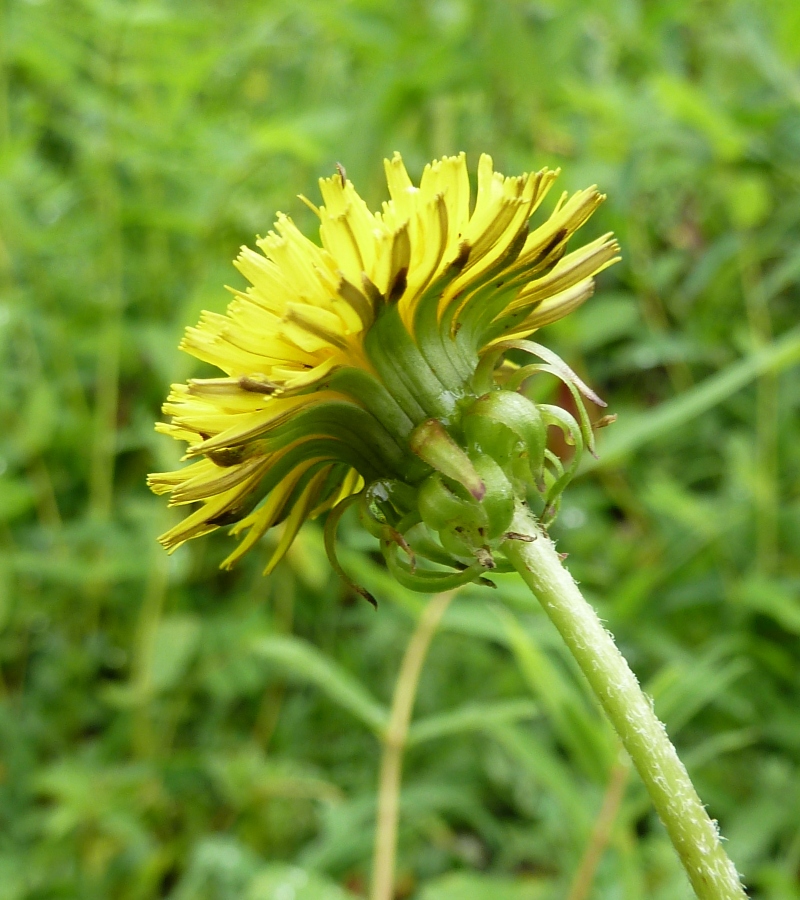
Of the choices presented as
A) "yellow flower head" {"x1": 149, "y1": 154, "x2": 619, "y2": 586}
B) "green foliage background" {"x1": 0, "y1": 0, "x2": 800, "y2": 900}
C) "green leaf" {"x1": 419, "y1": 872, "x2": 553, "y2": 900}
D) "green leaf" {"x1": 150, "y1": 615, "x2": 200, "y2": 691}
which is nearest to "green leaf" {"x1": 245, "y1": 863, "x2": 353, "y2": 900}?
"green foliage background" {"x1": 0, "y1": 0, "x2": 800, "y2": 900}

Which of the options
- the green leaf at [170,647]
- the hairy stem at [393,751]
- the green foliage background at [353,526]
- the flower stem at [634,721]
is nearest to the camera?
the flower stem at [634,721]

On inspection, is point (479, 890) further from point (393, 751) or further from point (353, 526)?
point (353, 526)

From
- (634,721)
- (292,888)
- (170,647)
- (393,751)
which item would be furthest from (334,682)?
(634,721)

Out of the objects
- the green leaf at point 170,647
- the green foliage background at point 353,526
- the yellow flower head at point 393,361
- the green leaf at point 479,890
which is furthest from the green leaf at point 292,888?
the yellow flower head at point 393,361

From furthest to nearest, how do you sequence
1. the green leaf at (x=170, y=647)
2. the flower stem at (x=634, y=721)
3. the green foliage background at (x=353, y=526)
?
the green leaf at (x=170, y=647) → the green foliage background at (x=353, y=526) → the flower stem at (x=634, y=721)

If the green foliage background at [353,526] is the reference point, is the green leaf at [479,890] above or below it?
below

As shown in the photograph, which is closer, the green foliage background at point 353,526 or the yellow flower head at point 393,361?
the yellow flower head at point 393,361

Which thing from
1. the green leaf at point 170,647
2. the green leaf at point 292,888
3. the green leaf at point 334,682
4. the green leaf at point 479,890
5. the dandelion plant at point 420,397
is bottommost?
the green leaf at point 479,890

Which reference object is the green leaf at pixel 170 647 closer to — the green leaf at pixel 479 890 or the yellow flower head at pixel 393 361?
the green leaf at pixel 479 890
